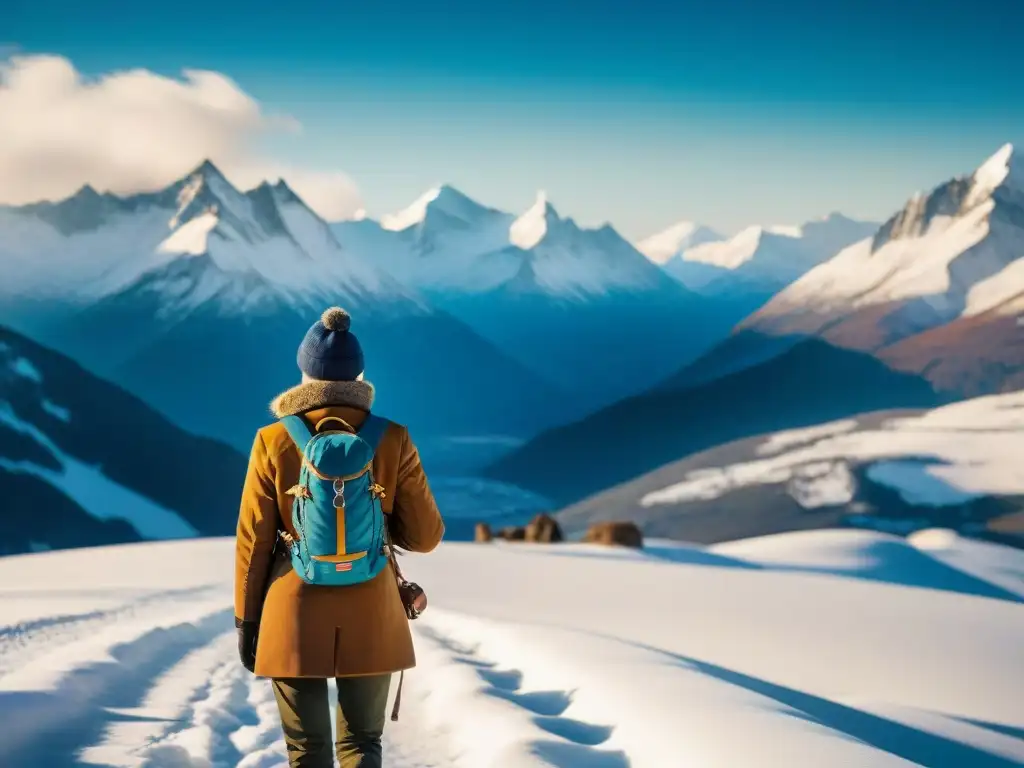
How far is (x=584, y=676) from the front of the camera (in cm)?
740

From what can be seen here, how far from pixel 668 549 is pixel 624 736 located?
28.0 meters

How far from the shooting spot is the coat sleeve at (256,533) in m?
3.99

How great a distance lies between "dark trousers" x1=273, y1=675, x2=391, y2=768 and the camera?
4.09 metres

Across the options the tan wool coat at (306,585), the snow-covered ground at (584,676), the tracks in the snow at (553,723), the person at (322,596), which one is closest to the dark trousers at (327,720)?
the person at (322,596)

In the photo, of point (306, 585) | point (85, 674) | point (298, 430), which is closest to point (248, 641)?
point (306, 585)

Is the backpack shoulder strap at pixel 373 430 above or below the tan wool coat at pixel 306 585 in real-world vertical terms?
above

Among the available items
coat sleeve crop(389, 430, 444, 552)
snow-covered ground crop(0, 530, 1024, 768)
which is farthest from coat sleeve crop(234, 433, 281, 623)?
snow-covered ground crop(0, 530, 1024, 768)

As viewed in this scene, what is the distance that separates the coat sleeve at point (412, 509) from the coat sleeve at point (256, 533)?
48 centimetres

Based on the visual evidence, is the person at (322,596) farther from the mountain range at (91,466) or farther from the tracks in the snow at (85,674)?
the mountain range at (91,466)

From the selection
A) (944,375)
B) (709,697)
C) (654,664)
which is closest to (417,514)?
(709,697)

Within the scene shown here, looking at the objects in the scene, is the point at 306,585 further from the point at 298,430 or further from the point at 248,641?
the point at 298,430

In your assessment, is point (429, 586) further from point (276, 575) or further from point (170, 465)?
point (170, 465)

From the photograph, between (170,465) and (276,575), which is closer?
(276,575)

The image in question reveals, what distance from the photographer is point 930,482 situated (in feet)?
287
